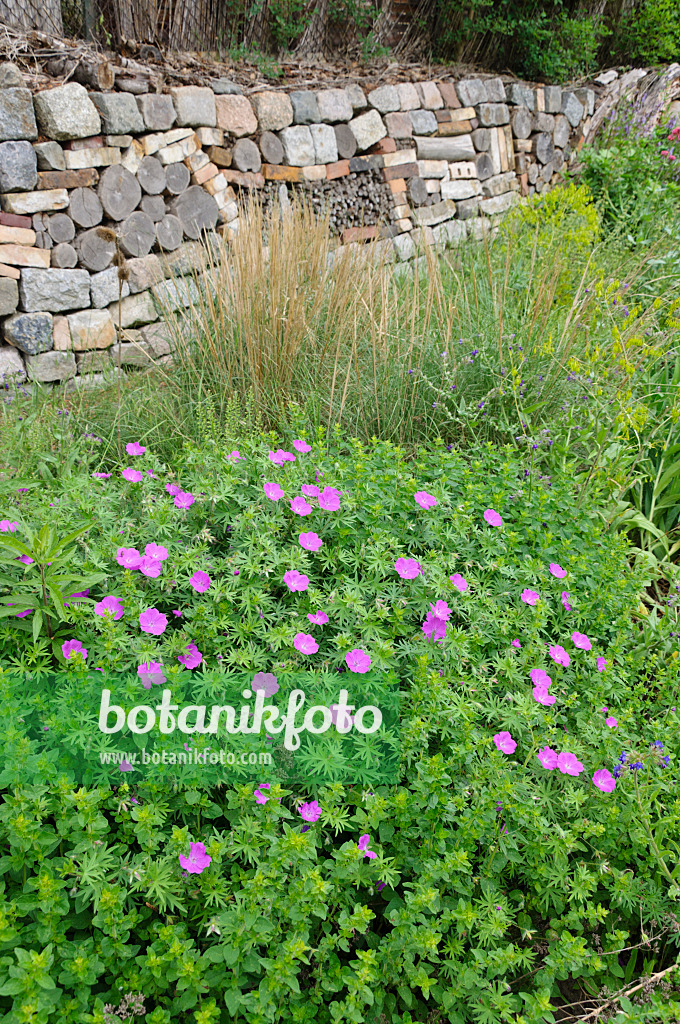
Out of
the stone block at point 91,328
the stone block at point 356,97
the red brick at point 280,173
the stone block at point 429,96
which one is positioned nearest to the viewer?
the stone block at point 91,328

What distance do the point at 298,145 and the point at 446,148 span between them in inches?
81.3

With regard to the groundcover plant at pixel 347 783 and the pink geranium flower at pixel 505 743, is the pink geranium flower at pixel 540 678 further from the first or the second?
the pink geranium flower at pixel 505 743

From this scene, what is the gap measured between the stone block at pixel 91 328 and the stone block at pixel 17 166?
2.23 feet

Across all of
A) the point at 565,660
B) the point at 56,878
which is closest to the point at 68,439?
the point at 56,878

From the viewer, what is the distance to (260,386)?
127 inches

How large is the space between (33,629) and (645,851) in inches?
59.4

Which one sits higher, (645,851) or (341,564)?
(341,564)

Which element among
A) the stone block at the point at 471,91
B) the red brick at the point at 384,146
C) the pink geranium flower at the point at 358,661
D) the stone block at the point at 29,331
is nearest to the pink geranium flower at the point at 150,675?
the pink geranium flower at the point at 358,661

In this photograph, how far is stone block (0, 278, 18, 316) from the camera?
3.61m

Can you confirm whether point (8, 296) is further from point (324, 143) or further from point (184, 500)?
point (324, 143)

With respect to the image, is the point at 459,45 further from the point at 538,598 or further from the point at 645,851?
the point at 645,851

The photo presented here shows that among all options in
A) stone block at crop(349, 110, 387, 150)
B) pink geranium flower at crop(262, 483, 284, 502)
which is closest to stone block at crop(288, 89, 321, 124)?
stone block at crop(349, 110, 387, 150)

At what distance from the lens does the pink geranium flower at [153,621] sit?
65.1 inches

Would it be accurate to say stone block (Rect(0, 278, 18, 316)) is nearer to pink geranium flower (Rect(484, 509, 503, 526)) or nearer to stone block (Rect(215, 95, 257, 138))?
stone block (Rect(215, 95, 257, 138))
